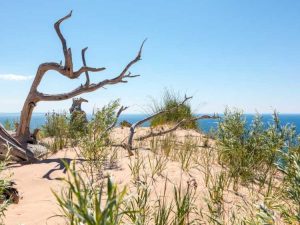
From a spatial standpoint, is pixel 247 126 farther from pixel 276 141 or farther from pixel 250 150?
pixel 276 141

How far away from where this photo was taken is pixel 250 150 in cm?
652

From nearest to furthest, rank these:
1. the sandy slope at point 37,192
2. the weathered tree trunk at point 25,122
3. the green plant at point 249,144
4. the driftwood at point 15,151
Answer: the sandy slope at point 37,192
the green plant at point 249,144
the driftwood at point 15,151
the weathered tree trunk at point 25,122

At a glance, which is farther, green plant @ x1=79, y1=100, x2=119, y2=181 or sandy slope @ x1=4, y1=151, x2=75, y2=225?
green plant @ x1=79, y1=100, x2=119, y2=181

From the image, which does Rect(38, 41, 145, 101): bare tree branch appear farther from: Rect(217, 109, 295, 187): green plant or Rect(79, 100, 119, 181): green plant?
Rect(217, 109, 295, 187): green plant

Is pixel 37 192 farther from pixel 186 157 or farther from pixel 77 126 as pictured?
pixel 77 126

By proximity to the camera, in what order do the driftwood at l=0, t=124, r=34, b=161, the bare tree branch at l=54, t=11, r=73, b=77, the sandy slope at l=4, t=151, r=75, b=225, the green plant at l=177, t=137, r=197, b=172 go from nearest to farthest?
the sandy slope at l=4, t=151, r=75, b=225, the green plant at l=177, t=137, r=197, b=172, the driftwood at l=0, t=124, r=34, b=161, the bare tree branch at l=54, t=11, r=73, b=77

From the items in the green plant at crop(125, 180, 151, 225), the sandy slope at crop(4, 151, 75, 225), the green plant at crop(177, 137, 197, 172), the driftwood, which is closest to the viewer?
the green plant at crop(125, 180, 151, 225)

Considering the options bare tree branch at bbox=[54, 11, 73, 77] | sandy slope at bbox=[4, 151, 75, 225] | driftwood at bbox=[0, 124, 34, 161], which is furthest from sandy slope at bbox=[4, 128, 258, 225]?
bare tree branch at bbox=[54, 11, 73, 77]

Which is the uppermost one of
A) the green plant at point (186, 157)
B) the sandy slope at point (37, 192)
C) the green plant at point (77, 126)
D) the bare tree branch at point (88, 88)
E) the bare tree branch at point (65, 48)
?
the bare tree branch at point (65, 48)

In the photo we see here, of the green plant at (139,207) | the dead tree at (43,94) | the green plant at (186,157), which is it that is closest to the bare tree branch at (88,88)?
the dead tree at (43,94)

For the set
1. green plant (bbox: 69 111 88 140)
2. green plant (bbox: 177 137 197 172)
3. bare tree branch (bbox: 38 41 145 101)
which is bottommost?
green plant (bbox: 177 137 197 172)

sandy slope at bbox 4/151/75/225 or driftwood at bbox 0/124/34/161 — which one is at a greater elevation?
driftwood at bbox 0/124/34/161

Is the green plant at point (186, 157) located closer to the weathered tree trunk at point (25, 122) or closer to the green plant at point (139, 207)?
the green plant at point (139, 207)

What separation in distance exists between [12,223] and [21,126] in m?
5.75
